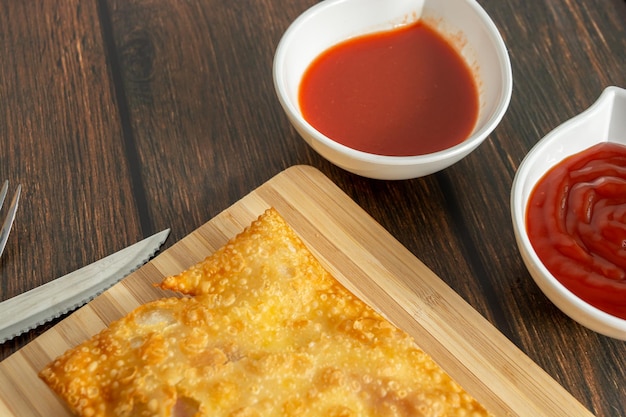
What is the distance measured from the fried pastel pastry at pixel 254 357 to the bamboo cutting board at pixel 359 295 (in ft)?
0.88

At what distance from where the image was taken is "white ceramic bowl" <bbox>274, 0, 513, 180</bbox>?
2.87m

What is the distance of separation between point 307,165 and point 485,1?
5.10 feet

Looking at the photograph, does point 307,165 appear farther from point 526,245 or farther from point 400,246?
point 526,245

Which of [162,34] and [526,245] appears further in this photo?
[162,34]

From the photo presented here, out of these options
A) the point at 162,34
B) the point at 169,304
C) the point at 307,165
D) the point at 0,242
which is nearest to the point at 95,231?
the point at 0,242

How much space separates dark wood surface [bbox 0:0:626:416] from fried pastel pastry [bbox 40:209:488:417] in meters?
0.57

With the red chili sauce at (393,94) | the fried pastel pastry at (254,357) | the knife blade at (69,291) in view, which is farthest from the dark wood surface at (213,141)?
the fried pastel pastry at (254,357)

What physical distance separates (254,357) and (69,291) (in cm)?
86

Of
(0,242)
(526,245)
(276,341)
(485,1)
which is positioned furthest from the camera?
(485,1)

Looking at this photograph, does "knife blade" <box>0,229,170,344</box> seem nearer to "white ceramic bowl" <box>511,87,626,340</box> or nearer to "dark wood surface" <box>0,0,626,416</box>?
"dark wood surface" <box>0,0,626,416</box>

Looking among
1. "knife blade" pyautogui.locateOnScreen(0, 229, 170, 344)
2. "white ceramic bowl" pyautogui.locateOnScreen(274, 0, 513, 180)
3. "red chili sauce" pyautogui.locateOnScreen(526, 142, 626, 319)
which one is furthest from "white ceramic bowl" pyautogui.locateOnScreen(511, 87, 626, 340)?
"knife blade" pyautogui.locateOnScreen(0, 229, 170, 344)

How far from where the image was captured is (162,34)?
3.71 m

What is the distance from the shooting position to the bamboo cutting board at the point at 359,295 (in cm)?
261

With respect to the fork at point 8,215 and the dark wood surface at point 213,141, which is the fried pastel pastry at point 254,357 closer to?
the dark wood surface at point 213,141
